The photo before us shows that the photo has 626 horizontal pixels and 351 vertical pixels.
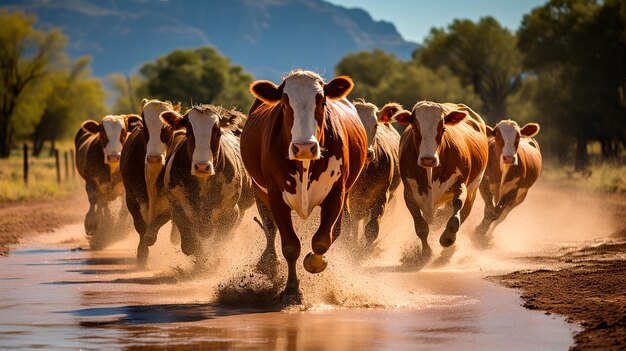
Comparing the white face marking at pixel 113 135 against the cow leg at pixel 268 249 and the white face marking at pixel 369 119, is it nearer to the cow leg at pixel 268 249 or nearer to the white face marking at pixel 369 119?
the white face marking at pixel 369 119

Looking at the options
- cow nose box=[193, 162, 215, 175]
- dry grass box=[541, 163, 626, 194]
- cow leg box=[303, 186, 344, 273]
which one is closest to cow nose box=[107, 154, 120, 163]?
cow nose box=[193, 162, 215, 175]

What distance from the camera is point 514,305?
1078cm

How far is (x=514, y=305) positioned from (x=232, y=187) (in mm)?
5258

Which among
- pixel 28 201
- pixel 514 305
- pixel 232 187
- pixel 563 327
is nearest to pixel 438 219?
pixel 232 187

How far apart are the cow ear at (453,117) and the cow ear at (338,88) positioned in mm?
4525

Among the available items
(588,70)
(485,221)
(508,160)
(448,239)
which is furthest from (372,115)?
(588,70)

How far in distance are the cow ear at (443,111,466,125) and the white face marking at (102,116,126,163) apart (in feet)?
20.3

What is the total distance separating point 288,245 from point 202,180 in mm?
3941

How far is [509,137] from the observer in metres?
19.8

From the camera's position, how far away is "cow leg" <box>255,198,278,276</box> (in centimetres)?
1252

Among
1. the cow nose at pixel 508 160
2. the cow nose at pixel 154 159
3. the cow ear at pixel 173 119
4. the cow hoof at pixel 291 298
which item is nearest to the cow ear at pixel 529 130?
the cow nose at pixel 508 160

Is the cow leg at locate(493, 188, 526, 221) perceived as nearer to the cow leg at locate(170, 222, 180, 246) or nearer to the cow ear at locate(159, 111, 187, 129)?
the cow leg at locate(170, 222, 180, 246)

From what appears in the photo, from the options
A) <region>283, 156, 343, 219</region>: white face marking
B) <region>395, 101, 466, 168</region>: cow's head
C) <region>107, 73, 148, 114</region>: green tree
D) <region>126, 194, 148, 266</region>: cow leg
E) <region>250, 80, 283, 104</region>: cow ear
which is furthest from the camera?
<region>107, 73, 148, 114</region>: green tree

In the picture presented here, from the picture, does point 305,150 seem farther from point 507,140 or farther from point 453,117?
point 507,140
